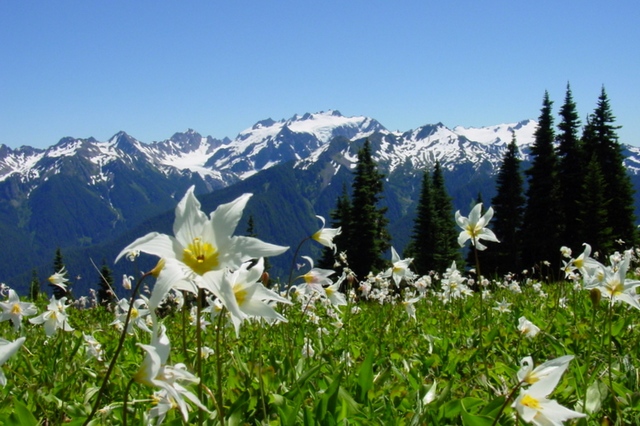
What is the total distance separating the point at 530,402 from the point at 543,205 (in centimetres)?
3941

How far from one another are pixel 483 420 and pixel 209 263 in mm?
1174

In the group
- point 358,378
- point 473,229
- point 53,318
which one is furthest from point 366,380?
point 53,318

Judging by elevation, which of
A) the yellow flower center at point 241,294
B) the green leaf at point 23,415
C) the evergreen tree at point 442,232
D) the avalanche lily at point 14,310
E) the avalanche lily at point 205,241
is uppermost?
the avalanche lily at point 205,241

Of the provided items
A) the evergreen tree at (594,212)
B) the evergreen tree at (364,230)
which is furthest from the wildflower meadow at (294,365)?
the evergreen tree at (364,230)

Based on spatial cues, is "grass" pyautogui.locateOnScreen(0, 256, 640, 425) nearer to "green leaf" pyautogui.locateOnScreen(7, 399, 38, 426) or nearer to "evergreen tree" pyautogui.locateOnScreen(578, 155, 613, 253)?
"green leaf" pyautogui.locateOnScreen(7, 399, 38, 426)

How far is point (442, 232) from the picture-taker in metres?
46.3

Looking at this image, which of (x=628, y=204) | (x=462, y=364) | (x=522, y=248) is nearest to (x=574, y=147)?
(x=628, y=204)

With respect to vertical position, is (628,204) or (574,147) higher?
(574,147)

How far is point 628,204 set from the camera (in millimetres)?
35438

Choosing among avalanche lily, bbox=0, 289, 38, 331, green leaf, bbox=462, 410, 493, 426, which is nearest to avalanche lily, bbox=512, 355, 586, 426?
green leaf, bbox=462, 410, 493, 426

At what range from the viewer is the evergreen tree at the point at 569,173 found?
35062mm

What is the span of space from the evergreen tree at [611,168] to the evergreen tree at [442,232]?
11.6 meters

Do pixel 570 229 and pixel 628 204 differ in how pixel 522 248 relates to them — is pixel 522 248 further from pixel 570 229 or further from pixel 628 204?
pixel 628 204

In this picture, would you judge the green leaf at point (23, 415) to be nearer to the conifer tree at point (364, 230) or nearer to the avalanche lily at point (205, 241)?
the avalanche lily at point (205, 241)
